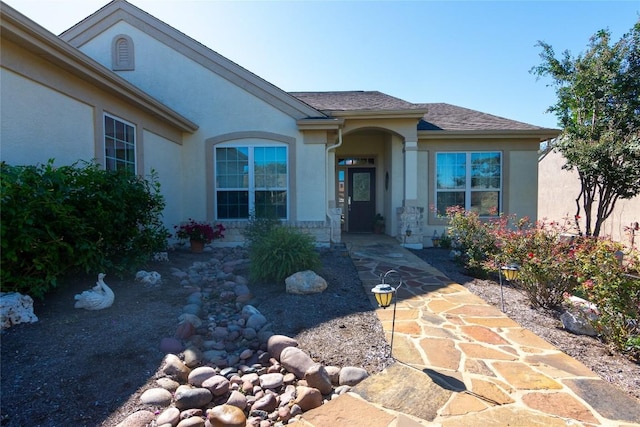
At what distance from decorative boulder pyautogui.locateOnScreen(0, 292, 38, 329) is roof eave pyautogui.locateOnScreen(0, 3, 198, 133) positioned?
2977 millimetres

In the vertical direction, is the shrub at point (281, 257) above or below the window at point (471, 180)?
below

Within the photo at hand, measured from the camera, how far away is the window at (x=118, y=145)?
5.89m

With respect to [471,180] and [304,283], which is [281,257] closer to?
[304,283]

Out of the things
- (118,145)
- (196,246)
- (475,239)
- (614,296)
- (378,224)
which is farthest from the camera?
(378,224)

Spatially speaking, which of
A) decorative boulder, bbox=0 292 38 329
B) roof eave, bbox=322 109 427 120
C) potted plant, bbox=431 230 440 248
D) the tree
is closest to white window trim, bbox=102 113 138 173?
decorative boulder, bbox=0 292 38 329

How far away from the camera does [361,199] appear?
1181cm

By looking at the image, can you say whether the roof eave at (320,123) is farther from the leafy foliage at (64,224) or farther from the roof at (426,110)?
the leafy foliage at (64,224)

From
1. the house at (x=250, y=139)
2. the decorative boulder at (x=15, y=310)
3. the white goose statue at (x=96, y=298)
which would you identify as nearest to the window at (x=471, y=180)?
the house at (x=250, y=139)

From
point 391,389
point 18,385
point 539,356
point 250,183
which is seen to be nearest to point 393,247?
point 250,183

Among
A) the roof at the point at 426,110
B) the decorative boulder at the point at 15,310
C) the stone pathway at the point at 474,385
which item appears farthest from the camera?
the roof at the point at 426,110

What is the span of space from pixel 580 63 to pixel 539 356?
26.4 feet

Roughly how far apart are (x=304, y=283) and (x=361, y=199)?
7.37 metres

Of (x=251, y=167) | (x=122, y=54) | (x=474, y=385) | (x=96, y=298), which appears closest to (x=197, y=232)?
(x=251, y=167)

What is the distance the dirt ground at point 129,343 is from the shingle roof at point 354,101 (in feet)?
18.5
